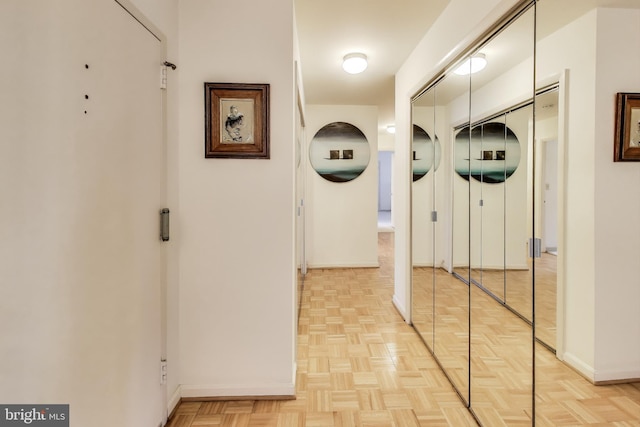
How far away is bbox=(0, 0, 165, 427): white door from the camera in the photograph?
0.90 m

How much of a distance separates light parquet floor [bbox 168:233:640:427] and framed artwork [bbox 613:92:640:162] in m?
0.64

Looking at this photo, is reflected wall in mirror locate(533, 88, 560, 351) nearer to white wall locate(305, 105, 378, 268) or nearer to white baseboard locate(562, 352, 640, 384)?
white baseboard locate(562, 352, 640, 384)

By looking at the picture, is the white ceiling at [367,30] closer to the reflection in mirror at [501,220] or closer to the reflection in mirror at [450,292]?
the reflection in mirror at [501,220]

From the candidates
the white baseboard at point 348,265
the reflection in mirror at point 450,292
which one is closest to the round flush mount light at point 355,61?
the reflection in mirror at point 450,292

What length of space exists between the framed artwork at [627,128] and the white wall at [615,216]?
0.05 feet

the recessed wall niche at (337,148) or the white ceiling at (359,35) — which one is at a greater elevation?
the white ceiling at (359,35)

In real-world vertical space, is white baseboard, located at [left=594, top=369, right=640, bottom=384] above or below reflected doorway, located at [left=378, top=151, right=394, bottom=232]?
below

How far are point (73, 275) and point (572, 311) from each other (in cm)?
165

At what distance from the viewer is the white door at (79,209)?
90cm

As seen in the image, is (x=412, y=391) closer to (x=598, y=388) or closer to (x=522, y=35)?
(x=598, y=388)

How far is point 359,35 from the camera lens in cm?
271

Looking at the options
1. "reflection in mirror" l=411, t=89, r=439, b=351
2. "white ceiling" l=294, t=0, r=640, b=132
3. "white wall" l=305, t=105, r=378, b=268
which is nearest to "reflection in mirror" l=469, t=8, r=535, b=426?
"white ceiling" l=294, t=0, r=640, b=132

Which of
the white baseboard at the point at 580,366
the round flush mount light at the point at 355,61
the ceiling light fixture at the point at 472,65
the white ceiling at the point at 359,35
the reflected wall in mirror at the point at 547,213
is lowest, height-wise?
the white baseboard at the point at 580,366

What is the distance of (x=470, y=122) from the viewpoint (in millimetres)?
1877
